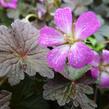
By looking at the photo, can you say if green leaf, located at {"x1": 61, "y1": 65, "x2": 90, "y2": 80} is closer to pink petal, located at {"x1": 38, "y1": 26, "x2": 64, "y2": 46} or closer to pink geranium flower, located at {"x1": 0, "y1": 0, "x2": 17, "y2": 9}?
pink petal, located at {"x1": 38, "y1": 26, "x2": 64, "y2": 46}

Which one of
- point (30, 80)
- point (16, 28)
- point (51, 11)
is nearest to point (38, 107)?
point (30, 80)

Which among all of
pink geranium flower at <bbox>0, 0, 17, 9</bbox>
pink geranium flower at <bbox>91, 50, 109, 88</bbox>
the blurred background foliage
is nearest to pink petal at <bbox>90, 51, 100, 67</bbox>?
pink geranium flower at <bbox>91, 50, 109, 88</bbox>

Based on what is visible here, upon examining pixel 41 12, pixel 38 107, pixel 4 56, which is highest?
pixel 41 12

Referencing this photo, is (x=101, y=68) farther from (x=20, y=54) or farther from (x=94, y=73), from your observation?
(x=20, y=54)

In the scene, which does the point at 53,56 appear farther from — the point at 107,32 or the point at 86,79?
the point at 107,32

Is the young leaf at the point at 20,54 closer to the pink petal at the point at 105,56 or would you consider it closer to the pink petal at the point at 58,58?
the pink petal at the point at 58,58

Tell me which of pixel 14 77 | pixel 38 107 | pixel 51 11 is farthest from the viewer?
pixel 51 11

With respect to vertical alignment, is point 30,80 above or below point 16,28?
→ below
